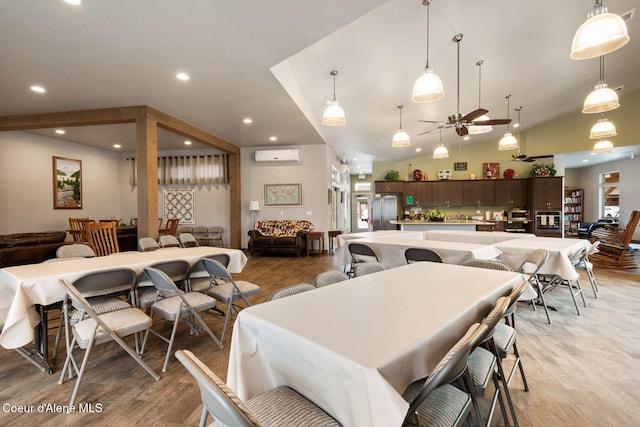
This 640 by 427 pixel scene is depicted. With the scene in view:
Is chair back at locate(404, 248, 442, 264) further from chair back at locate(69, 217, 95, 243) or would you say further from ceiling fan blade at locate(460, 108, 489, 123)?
chair back at locate(69, 217, 95, 243)

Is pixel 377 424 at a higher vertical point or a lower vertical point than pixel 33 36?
lower

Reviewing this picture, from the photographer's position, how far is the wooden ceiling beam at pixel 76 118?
15.9 ft

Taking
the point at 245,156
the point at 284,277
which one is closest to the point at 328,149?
the point at 245,156

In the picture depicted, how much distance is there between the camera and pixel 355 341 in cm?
102

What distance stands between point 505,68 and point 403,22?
98.8 inches

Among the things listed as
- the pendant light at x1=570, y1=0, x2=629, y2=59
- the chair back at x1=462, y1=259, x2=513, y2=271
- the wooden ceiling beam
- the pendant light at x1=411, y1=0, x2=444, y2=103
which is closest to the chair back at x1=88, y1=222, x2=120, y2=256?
the wooden ceiling beam

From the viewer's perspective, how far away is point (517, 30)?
3654 millimetres

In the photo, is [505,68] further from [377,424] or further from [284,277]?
[377,424]

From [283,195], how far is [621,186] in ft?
36.1

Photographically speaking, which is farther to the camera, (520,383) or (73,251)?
(73,251)

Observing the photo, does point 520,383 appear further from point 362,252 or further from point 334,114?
point 334,114

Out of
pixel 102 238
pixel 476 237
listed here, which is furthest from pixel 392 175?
pixel 102 238

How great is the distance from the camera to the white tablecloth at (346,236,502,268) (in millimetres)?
3102

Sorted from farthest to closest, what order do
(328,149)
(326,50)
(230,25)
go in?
1. (328,149)
2. (326,50)
3. (230,25)
